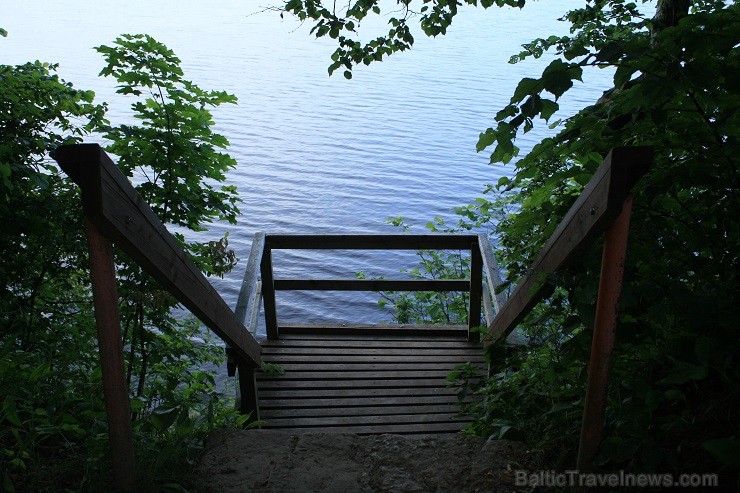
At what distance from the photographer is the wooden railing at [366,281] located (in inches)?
231

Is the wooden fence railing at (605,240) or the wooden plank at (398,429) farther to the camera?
the wooden plank at (398,429)

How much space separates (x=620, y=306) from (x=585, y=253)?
32cm

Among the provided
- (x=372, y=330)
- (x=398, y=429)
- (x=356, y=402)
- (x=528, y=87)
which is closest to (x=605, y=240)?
(x=528, y=87)

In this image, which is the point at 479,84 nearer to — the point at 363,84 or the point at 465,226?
the point at 363,84

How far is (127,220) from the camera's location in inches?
92.7

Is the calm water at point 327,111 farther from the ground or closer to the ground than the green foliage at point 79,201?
farther from the ground

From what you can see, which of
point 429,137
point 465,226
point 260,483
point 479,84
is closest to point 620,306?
point 260,483

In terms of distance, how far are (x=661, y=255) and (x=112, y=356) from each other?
199 centimetres

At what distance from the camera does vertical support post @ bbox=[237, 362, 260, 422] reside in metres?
4.91

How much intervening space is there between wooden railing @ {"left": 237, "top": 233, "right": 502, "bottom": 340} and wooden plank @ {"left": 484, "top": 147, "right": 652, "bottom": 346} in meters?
2.56

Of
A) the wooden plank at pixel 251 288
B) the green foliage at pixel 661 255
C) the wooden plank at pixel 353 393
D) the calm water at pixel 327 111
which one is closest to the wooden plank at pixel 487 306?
the wooden plank at pixel 353 393

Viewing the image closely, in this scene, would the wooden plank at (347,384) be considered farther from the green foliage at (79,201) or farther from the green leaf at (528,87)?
the green leaf at (528,87)

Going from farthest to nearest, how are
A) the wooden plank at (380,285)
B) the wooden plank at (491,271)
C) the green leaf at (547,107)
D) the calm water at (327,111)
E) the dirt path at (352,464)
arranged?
the calm water at (327,111) < the wooden plank at (380,285) < the wooden plank at (491,271) < the dirt path at (352,464) < the green leaf at (547,107)

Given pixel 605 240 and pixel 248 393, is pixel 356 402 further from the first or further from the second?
pixel 605 240
